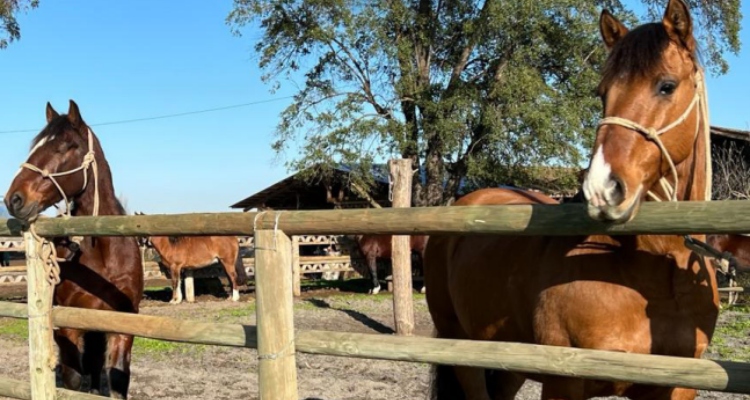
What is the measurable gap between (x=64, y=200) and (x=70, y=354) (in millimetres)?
959

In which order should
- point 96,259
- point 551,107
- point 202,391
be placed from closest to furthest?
point 96,259
point 202,391
point 551,107

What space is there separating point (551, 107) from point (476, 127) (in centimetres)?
200

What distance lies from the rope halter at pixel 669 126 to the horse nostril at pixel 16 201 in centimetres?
308

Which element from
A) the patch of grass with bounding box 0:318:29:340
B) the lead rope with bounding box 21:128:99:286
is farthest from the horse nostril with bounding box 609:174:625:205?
the patch of grass with bounding box 0:318:29:340

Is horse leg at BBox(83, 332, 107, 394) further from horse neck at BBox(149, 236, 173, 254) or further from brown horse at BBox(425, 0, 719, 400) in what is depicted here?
horse neck at BBox(149, 236, 173, 254)

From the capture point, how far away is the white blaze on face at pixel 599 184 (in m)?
1.91

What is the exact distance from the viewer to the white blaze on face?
1.91 metres

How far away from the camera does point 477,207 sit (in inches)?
89.9

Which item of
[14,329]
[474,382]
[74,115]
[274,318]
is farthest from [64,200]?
[14,329]

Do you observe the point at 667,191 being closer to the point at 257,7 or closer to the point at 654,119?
the point at 654,119

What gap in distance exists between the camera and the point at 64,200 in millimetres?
4074

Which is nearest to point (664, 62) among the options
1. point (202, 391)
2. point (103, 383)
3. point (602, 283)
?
point (602, 283)

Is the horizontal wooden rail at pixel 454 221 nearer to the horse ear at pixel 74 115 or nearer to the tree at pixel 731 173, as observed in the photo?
the horse ear at pixel 74 115

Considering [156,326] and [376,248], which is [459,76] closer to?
[376,248]
